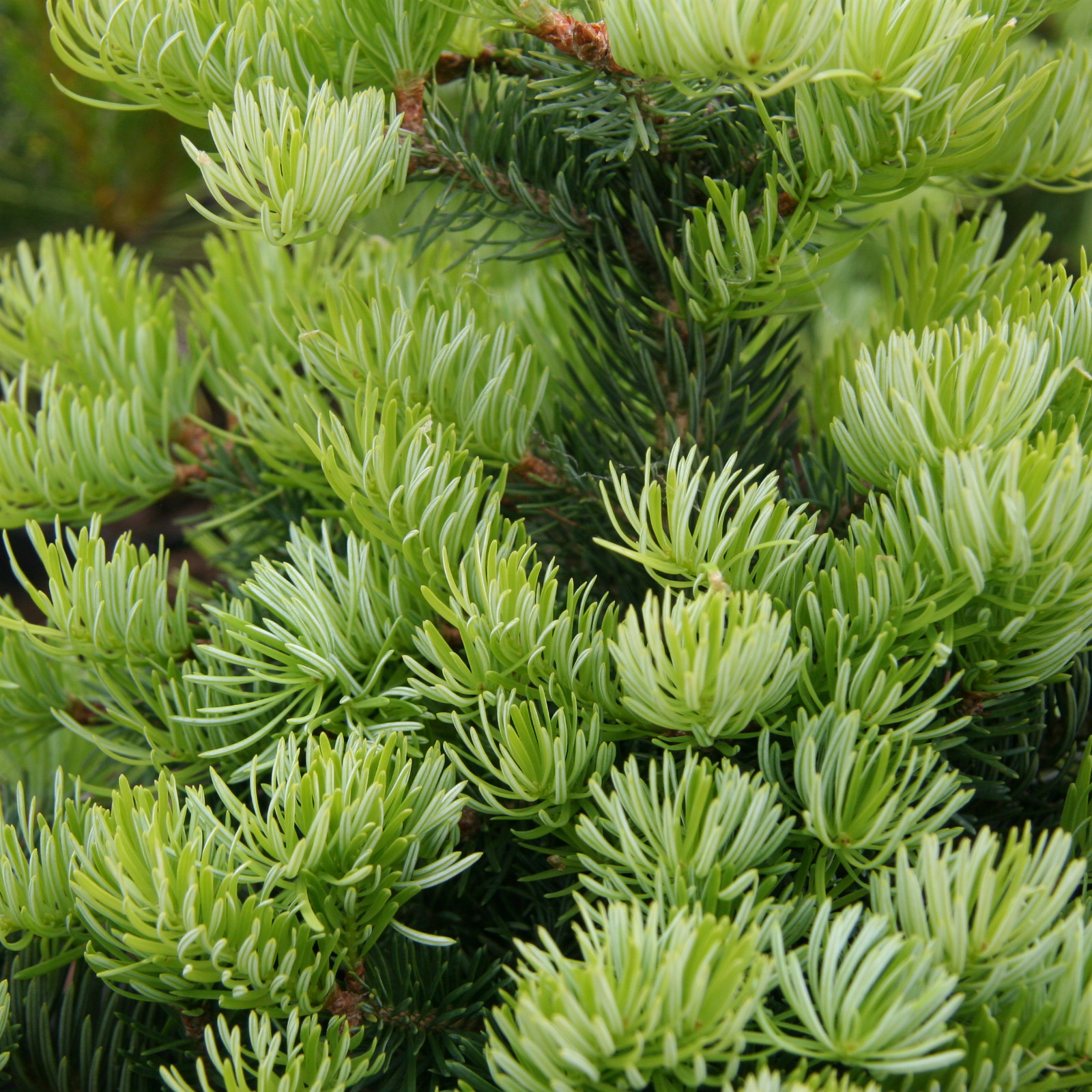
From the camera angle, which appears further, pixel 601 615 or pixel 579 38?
pixel 601 615

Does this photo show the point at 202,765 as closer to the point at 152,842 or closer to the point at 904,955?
the point at 152,842

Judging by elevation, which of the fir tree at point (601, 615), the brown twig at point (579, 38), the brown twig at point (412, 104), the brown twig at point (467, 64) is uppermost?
the brown twig at point (579, 38)

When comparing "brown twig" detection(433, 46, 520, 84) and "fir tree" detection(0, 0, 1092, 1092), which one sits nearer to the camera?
"fir tree" detection(0, 0, 1092, 1092)

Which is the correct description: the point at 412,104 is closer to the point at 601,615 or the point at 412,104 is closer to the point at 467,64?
the point at 467,64

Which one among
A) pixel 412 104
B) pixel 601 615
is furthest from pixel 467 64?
pixel 601 615

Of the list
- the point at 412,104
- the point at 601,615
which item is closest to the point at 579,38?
the point at 412,104

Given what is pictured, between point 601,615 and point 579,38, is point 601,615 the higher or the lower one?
the lower one

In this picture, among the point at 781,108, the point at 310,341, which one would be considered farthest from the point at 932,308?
the point at 310,341

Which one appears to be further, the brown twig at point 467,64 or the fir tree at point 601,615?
the brown twig at point 467,64
